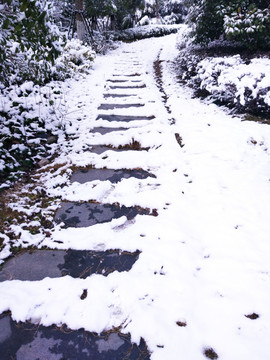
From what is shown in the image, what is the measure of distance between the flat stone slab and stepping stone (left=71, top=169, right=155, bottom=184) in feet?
4.25

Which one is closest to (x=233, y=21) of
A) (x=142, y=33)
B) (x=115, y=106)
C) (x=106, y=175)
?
(x=115, y=106)

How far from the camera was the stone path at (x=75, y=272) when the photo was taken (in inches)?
67.8

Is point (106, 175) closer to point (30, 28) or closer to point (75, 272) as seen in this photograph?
point (75, 272)

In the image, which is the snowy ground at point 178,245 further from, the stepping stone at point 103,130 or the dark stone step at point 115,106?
the dark stone step at point 115,106

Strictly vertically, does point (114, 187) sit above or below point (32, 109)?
below

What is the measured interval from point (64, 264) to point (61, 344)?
71 cm

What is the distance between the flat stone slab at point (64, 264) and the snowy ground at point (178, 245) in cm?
8

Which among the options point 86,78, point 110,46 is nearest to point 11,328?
point 86,78

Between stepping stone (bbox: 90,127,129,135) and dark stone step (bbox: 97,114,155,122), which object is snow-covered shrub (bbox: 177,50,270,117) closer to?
dark stone step (bbox: 97,114,155,122)

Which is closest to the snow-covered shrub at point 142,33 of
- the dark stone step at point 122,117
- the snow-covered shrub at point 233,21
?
the snow-covered shrub at point 233,21

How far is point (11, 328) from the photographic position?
6.02 ft

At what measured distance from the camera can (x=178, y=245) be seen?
254cm

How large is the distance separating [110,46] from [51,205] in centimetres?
1314

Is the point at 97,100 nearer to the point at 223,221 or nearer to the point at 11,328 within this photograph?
the point at 223,221
